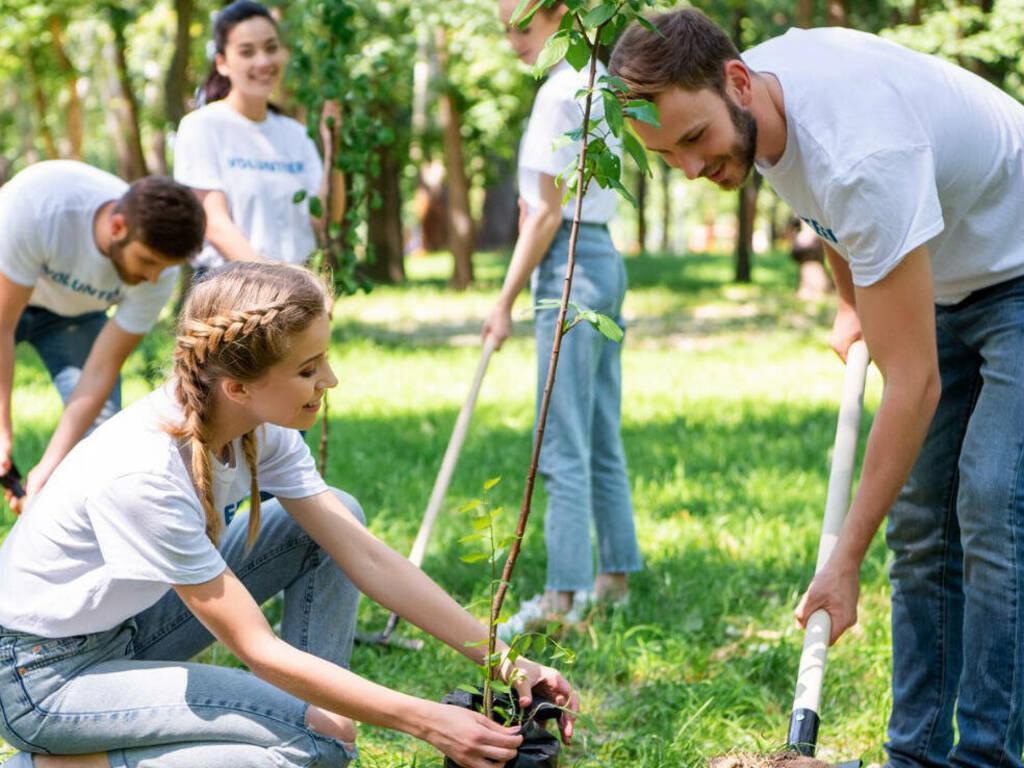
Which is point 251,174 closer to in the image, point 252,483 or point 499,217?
point 252,483

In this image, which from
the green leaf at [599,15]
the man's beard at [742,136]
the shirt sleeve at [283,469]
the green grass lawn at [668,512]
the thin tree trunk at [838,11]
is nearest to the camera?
the green leaf at [599,15]

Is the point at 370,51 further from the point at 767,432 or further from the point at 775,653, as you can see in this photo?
the point at 775,653

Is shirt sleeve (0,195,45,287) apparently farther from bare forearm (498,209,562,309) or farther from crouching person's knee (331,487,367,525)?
crouching person's knee (331,487,367,525)

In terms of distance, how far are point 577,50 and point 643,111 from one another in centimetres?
16

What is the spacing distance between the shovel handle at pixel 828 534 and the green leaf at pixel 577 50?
97 centimetres

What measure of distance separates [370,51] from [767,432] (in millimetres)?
6010

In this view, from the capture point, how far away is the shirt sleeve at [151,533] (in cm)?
225

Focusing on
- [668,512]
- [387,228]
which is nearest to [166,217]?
[668,512]

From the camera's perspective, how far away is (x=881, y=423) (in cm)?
233

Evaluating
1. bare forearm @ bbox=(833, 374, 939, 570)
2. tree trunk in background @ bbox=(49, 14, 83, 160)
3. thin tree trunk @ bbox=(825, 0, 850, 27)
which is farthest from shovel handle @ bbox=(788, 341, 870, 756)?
tree trunk in background @ bbox=(49, 14, 83, 160)

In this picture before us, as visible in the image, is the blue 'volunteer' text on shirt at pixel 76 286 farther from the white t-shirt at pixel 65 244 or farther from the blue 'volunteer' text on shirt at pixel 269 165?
the blue 'volunteer' text on shirt at pixel 269 165

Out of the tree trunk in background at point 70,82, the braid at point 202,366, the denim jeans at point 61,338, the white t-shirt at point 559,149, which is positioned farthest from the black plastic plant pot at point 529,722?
the tree trunk in background at point 70,82

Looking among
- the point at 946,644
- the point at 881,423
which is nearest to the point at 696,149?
the point at 881,423

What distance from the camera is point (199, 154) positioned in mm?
4270
